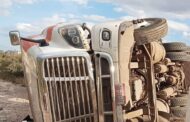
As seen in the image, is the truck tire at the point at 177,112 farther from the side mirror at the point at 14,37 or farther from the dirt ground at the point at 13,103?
the side mirror at the point at 14,37

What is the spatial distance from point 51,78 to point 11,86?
12838 millimetres

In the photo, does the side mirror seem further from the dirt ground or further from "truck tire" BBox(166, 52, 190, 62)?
"truck tire" BBox(166, 52, 190, 62)

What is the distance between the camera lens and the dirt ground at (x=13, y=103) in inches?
448

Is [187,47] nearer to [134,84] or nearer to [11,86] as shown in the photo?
[134,84]

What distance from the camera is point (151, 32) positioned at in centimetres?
738

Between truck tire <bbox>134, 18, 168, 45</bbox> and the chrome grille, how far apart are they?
1.19 m

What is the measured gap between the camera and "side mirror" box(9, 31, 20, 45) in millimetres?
7035

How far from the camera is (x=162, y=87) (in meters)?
9.74

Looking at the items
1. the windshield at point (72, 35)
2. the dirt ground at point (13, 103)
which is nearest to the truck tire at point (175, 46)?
the dirt ground at point (13, 103)

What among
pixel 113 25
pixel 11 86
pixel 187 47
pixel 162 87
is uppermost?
pixel 113 25

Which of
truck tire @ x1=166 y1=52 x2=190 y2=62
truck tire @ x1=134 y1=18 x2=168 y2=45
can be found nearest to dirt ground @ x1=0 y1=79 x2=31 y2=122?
truck tire @ x1=166 y1=52 x2=190 y2=62

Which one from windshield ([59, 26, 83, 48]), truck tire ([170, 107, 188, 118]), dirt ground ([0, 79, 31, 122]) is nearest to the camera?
windshield ([59, 26, 83, 48])

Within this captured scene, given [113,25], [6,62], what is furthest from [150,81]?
[6,62]

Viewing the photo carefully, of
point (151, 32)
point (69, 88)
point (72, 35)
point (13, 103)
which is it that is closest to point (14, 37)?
point (72, 35)
